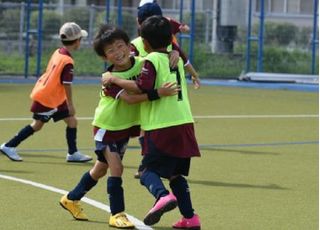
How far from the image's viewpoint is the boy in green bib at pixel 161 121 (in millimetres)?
6969

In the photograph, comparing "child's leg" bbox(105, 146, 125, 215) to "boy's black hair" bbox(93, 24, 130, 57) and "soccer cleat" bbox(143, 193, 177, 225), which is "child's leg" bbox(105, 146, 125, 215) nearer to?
"soccer cleat" bbox(143, 193, 177, 225)

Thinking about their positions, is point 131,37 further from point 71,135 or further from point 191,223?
point 191,223

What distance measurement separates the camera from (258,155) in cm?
1176

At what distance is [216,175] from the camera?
394 inches

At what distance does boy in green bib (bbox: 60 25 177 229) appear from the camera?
7.16 metres

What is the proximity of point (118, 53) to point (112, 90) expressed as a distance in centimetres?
28

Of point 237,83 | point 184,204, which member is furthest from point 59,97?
point 237,83

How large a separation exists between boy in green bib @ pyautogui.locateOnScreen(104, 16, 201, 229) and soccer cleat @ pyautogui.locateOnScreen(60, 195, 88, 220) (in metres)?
0.72

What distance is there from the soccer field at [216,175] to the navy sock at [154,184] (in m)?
0.45

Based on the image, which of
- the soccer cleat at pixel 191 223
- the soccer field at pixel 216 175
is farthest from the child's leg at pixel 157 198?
the soccer field at pixel 216 175

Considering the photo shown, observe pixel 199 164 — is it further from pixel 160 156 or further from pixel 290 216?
pixel 160 156

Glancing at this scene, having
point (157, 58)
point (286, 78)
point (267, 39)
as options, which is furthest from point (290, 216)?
point (267, 39)

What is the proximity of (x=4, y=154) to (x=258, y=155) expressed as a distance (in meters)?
3.02

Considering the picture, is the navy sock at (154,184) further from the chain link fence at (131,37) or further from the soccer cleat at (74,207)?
the chain link fence at (131,37)
